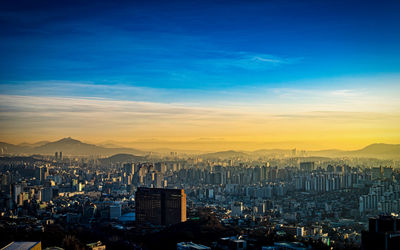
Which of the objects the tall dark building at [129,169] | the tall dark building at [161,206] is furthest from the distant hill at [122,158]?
the tall dark building at [161,206]

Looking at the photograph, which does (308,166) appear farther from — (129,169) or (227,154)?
(129,169)

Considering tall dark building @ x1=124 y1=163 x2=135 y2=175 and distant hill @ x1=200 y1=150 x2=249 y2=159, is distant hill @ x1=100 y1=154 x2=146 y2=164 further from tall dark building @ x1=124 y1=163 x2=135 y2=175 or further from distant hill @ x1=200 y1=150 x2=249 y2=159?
distant hill @ x1=200 y1=150 x2=249 y2=159

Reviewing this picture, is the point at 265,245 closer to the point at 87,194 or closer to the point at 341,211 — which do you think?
the point at 341,211

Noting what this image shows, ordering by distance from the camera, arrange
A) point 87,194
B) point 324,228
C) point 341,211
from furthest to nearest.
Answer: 1. point 87,194
2. point 341,211
3. point 324,228

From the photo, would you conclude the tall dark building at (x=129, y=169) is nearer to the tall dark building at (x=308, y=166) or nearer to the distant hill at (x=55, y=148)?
the distant hill at (x=55, y=148)

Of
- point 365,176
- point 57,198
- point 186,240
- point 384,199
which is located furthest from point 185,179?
point 186,240

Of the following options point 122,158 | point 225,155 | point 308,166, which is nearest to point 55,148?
point 122,158

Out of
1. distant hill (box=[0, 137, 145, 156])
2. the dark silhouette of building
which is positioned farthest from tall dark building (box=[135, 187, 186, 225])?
the dark silhouette of building
